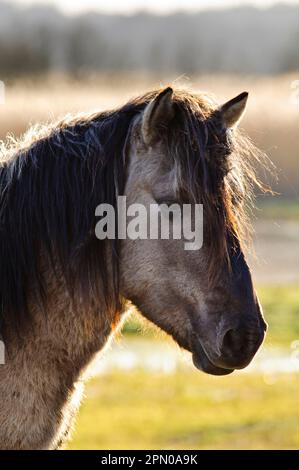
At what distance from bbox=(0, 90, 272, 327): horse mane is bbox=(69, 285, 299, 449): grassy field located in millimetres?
10188

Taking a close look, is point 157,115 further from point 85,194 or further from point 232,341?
point 232,341

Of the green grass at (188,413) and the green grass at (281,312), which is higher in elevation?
the green grass at (188,413)

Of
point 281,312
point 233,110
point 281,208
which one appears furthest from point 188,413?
point 281,208

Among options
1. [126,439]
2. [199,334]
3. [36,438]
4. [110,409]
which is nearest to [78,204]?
[199,334]

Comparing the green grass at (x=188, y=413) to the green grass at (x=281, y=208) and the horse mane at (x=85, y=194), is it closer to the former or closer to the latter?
the horse mane at (x=85, y=194)

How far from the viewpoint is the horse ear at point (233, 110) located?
4.71 m

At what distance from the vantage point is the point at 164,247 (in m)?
4.40

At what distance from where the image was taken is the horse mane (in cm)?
446

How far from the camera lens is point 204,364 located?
14.4 ft

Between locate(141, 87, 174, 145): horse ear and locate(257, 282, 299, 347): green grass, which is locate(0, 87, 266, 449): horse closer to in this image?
locate(141, 87, 174, 145): horse ear

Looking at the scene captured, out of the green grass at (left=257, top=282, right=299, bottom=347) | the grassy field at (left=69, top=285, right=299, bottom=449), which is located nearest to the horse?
the grassy field at (left=69, top=285, right=299, bottom=449)

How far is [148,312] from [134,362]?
23.7 metres

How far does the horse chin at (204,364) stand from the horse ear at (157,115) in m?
1.02

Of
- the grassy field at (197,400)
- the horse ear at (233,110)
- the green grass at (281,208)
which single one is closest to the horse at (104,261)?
the horse ear at (233,110)
